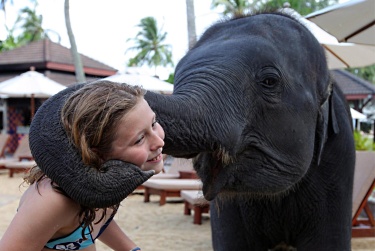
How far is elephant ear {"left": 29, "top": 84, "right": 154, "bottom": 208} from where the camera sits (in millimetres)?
1289

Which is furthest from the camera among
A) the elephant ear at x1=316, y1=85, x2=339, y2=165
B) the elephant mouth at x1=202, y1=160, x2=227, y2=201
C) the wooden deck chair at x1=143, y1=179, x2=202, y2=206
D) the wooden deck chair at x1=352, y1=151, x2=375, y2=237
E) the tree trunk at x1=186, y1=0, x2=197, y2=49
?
the tree trunk at x1=186, y1=0, x2=197, y2=49

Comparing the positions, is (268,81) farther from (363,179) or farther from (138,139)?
(363,179)

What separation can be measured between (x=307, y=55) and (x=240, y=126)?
0.56m

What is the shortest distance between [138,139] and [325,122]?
4.17 ft

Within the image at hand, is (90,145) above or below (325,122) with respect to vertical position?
above

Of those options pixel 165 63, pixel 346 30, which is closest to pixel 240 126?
pixel 346 30

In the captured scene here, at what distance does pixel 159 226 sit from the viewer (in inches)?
278

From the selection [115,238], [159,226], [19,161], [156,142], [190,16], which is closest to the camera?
[156,142]

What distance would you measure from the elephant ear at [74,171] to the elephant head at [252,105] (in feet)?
1.36

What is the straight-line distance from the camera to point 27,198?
141cm

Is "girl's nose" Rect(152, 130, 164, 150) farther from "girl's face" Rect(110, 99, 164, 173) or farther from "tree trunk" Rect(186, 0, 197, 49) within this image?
"tree trunk" Rect(186, 0, 197, 49)

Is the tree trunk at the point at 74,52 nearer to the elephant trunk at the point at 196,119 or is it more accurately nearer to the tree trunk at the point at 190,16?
the tree trunk at the point at 190,16

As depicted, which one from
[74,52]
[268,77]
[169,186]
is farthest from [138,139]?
[74,52]

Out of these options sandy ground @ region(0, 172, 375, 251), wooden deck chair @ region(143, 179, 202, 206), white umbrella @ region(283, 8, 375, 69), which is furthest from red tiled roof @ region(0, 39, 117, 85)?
white umbrella @ region(283, 8, 375, 69)
